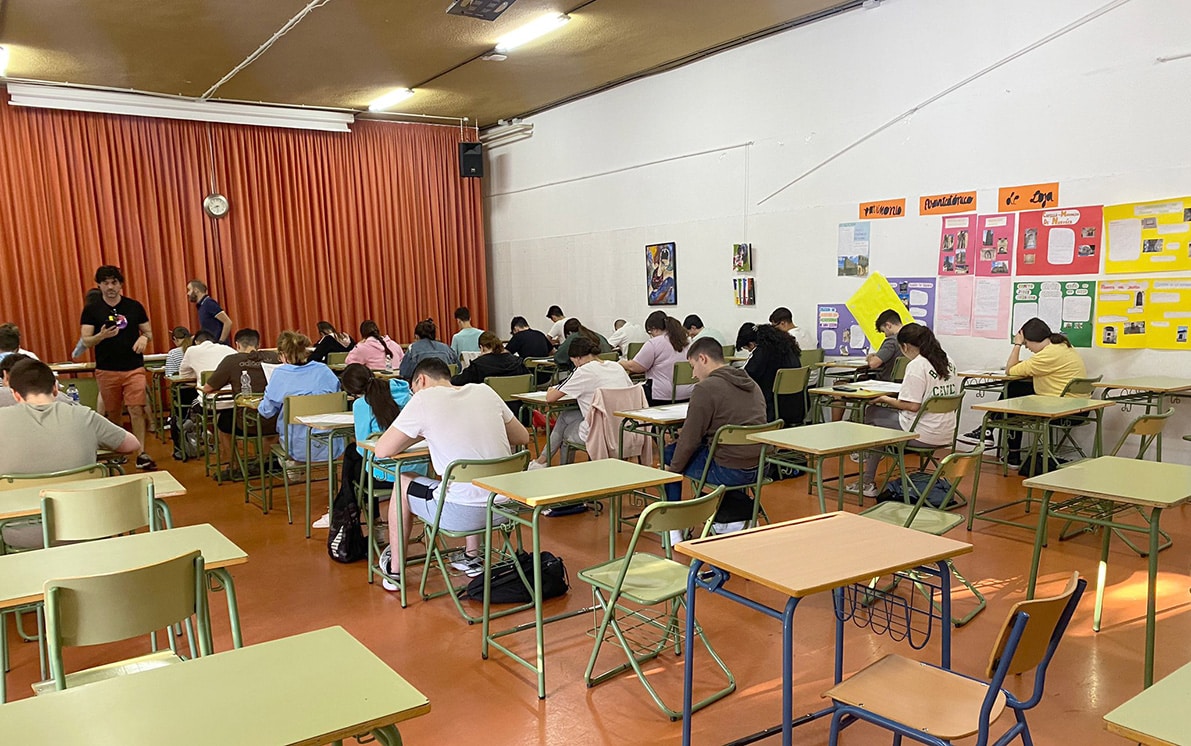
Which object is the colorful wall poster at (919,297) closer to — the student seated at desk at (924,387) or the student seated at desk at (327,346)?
the student seated at desk at (924,387)

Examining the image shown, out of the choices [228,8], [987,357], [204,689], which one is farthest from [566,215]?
[204,689]

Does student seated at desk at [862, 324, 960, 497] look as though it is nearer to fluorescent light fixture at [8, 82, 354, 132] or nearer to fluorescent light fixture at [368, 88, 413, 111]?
fluorescent light fixture at [368, 88, 413, 111]

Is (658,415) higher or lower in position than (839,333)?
lower

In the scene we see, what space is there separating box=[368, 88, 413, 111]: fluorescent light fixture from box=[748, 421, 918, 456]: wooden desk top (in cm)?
781

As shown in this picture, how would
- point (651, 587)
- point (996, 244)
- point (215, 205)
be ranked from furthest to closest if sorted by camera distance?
point (215, 205)
point (996, 244)
point (651, 587)

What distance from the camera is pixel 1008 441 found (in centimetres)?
651

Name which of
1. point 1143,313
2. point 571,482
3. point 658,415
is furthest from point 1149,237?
point 571,482

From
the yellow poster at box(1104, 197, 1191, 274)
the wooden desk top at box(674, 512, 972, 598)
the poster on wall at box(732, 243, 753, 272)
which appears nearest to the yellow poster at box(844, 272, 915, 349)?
the poster on wall at box(732, 243, 753, 272)

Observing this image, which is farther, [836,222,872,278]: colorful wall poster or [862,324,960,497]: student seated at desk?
[836,222,872,278]: colorful wall poster

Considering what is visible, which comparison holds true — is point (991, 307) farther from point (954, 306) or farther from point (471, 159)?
point (471, 159)

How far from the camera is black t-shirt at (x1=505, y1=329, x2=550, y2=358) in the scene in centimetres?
902

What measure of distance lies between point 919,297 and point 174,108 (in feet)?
29.3

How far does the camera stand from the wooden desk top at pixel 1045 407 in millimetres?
4805

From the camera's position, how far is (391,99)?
1070 centimetres
